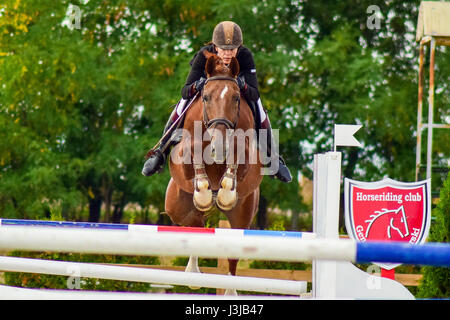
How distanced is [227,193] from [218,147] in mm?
292

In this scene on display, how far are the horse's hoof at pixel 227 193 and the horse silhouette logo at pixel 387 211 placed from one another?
1.06 m

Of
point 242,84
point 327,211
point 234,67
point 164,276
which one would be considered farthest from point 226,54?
point 164,276

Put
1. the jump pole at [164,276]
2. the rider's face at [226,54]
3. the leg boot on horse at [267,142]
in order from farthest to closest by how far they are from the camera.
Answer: the leg boot on horse at [267,142] < the rider's face at [226,54] < the jump pole at [164,276]

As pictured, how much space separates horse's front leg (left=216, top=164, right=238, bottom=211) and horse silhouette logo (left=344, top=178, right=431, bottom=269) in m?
1.06

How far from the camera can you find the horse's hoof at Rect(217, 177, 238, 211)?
3.75 metres

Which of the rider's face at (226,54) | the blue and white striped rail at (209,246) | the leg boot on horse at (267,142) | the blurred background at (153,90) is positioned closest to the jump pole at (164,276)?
the leg boot on horse at (267,142)

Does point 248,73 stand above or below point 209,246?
above

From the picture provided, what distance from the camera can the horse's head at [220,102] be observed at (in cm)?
369

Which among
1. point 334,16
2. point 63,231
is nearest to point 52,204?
point 334,16

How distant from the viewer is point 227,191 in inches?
147

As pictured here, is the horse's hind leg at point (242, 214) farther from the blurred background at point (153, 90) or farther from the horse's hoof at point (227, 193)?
the blurred background at point (153, 90)

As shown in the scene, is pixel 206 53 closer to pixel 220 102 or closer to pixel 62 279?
pixel 220 102

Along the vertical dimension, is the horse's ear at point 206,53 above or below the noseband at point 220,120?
above

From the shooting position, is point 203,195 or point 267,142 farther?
point 267,142
